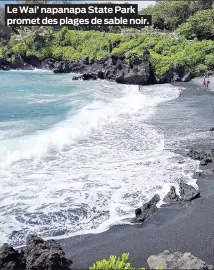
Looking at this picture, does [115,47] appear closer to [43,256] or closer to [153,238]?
[153,238]

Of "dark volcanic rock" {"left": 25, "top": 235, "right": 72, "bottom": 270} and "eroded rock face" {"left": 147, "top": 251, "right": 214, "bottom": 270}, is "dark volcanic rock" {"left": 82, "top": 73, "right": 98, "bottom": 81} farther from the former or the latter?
"eroded rock face" {"left": 147, "top": 251, "right": 214, "bottom": 270}

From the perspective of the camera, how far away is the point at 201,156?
62.0 ft

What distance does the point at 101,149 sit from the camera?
20844 mm

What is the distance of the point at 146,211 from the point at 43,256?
4.47 meters

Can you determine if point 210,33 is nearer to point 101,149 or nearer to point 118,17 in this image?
point 118,17

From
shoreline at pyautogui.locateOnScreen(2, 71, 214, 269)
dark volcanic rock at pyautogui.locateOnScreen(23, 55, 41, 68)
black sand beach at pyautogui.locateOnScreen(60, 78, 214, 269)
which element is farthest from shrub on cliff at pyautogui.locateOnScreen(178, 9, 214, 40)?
shoreline at pyautogui.locateOnScreen(2, 71, 214, 269)

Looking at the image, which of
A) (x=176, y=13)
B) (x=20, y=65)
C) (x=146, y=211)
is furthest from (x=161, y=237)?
(x=176, y=13)

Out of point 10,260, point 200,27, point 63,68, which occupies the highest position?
point 200,27

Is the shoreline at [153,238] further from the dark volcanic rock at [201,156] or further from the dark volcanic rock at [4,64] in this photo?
the dark volcanic rock at [4,64]

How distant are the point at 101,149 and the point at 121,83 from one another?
1240 inches

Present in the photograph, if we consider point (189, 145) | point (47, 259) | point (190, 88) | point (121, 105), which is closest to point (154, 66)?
point (190, 88)

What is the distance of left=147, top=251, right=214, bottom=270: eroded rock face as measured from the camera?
9.35m

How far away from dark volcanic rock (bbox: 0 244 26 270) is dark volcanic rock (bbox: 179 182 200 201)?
667 centimetres

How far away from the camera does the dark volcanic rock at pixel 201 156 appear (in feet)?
60.2
